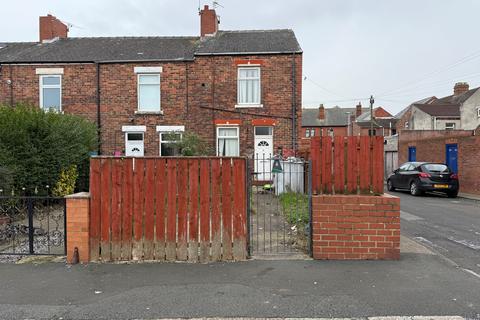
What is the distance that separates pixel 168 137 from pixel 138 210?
12731mm

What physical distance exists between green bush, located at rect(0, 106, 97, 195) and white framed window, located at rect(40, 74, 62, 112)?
7.45 m

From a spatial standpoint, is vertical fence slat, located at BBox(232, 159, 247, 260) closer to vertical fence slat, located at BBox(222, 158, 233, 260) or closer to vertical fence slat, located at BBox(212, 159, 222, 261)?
vertical fence slat, located at BBox(222, 158, 233, 260)

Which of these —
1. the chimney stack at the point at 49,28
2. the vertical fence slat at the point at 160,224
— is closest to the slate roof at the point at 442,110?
the chimney stack at the point at 49,28

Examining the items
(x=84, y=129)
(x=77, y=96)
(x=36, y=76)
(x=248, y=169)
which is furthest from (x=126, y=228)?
(x=36, y=76)

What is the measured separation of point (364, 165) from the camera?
19.3 ft

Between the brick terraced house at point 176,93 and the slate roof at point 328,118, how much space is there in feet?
165

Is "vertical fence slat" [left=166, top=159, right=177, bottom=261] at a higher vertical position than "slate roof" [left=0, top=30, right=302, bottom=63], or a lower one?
lower

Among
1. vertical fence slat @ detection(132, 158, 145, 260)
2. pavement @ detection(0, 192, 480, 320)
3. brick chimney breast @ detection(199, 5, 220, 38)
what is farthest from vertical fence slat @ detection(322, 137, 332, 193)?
Result: brick chimney breast @ detection(199, 5, 220, 38)

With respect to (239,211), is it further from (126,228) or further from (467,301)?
(467,301)

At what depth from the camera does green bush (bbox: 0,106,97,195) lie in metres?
10.0

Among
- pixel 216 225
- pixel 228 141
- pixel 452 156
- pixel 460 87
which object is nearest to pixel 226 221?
pixel 216 225

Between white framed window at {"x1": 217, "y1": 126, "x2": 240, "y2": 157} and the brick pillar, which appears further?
white framed window at {"x1": 217, "y1": 126, "x2": 240, "y2": 157}

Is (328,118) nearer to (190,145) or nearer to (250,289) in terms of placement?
(190,145)

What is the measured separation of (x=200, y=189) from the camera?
580 centimetres
